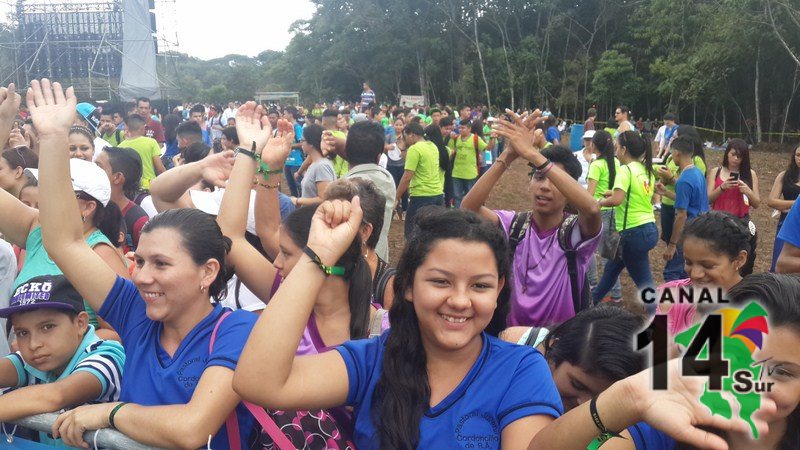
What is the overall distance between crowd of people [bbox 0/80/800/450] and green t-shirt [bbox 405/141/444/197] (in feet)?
13.8

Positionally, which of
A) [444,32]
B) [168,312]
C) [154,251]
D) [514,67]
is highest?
[444,32]

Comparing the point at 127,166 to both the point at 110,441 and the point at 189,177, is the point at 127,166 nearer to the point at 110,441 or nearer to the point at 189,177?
the point at 189,177

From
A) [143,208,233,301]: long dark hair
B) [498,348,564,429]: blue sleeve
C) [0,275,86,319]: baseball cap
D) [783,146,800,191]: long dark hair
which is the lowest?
[498,348,564,429]: blue sleeve

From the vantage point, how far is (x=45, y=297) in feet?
7.63

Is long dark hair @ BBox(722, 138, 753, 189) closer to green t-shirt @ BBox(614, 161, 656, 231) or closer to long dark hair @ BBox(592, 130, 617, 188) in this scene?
green t-shirt @ BBox(614, 161, 656, 231)

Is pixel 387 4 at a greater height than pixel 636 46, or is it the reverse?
pixel 387 4

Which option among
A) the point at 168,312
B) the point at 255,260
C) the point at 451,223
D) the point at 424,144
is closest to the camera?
the point at 451,223

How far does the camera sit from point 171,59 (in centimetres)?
3231

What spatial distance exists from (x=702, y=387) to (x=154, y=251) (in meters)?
1.59

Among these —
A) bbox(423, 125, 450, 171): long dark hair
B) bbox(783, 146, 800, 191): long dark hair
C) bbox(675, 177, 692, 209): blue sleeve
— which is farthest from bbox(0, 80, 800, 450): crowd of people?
bbox(423, 125, 450, 171): long dark hair

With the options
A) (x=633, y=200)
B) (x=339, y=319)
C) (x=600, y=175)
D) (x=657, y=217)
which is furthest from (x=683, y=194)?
(x=657, y=217)

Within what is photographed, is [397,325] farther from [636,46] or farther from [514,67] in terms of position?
[514,67]

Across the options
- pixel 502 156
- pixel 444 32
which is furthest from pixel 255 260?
pixel 444 32

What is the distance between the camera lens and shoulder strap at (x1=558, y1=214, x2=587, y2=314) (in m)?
3.12
